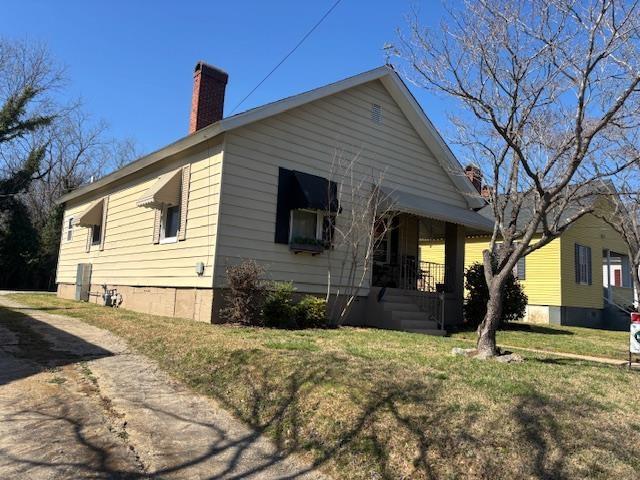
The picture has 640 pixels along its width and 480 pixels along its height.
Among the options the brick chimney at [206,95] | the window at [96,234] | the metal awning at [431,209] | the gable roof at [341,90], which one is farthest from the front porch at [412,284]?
the window at [96,234]

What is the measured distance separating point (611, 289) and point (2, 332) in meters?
24.6

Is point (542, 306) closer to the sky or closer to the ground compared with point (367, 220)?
closer to the ground

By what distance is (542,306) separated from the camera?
21.2 m

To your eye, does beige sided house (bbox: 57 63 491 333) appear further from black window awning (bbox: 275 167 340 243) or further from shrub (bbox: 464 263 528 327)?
shrub (bbox: 464 263 528 327)

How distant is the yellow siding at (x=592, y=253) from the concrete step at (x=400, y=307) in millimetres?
10287

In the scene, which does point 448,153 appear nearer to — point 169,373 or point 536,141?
point 536,141

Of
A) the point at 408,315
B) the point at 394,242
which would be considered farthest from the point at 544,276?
the point at 408,315

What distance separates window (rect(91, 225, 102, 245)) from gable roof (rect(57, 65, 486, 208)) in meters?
1.35

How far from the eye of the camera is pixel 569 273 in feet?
70.6

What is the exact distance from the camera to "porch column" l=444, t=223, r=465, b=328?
14.9 metres

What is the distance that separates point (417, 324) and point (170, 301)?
5630mm

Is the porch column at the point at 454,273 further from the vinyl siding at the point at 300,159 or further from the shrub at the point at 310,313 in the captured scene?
the shrub at the point at 310,313

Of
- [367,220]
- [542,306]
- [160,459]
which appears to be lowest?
[160,459]

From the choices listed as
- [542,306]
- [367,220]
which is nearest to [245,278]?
[367,220]
